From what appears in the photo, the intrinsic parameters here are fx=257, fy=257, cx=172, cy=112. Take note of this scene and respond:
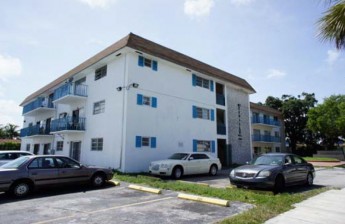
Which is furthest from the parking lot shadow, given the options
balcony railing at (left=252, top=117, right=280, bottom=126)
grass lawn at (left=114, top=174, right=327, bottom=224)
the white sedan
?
balcony railing at (left=252, top=117, right=280, bottom=126)

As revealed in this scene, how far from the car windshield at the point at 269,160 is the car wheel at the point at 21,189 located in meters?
8.80

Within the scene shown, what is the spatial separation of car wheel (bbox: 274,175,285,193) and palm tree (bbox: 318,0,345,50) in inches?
217

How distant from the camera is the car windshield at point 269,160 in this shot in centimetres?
1036

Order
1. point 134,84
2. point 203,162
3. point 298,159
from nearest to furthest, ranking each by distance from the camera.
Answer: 1. point 298,159
2. point 203,162
3. point 134,84

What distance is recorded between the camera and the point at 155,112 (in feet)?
59.8

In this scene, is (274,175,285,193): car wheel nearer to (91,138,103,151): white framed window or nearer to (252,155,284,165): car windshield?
(252,155,284,165): car windshield

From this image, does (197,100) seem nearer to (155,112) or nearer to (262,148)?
(155,112)

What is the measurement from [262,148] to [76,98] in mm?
26759

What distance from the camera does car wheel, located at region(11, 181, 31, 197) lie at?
8.77 metres

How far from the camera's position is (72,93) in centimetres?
2028

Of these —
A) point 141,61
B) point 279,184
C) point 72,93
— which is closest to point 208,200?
point 279,184

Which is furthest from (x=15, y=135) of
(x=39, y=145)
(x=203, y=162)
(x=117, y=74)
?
(x=203, y=162)

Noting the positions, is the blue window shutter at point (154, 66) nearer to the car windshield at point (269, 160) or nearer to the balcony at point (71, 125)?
the balcony at point (71, 125)

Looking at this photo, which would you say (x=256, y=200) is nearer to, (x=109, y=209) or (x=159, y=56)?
(x=109, y=209)
